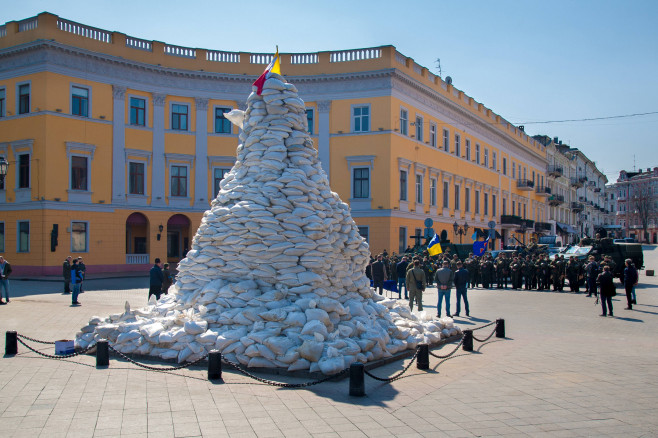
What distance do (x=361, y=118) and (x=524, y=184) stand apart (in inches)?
1138

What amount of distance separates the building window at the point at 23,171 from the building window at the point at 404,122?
20.9m

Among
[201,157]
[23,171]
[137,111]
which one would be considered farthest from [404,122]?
[23,171]

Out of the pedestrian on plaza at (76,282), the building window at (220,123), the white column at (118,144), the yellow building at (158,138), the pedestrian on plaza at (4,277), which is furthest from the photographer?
the building window at (220,123)

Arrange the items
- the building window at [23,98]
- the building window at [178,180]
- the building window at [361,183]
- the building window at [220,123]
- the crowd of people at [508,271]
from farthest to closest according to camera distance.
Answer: the building window at [220,123]
the building window at [361,183]
the building window at [178,180]
the building window at [23,98]
the crowd of people at [508,271]

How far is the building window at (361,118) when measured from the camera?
34.7 m

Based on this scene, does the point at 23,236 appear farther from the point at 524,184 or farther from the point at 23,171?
the point at 524,184

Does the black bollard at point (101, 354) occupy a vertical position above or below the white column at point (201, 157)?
below

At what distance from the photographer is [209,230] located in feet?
33.7

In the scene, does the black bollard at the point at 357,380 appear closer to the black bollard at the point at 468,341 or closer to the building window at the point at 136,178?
the black bollard at the point at 468,341

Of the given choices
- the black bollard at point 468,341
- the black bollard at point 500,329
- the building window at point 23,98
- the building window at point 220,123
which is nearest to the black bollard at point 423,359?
the black bollard at point 468,341

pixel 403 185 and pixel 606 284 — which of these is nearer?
pixel 606 284

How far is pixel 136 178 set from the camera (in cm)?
3262

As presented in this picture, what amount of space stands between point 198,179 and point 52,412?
2851 cm

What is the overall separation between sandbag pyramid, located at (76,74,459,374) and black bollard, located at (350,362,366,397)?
0.73 metres
